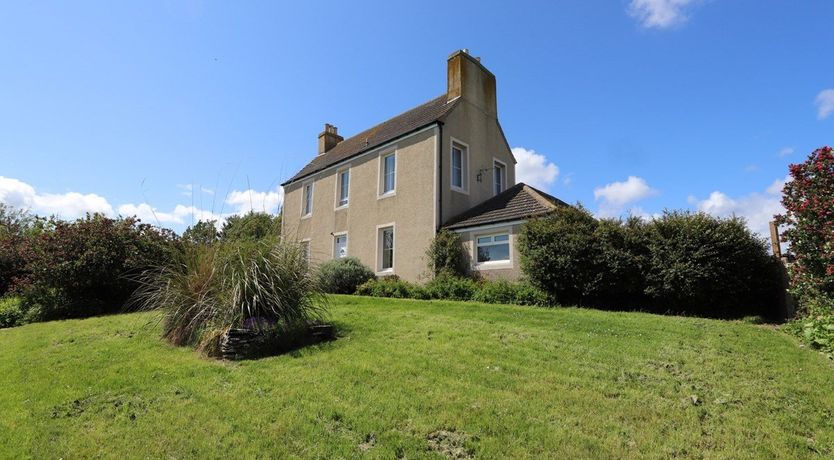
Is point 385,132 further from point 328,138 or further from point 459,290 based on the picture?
point 459,290

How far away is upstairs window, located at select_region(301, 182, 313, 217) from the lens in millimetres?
23609

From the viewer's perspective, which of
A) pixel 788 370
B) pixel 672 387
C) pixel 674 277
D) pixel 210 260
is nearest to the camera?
pixel 672 387

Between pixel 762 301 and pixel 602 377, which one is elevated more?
pixel 762 301

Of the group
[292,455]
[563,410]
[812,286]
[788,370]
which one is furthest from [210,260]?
[812,286]

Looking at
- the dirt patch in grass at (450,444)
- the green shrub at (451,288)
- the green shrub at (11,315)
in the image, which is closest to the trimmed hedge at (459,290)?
the green shrub at (451,288)

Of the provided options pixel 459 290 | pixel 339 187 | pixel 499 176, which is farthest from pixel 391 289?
pixel 499 176

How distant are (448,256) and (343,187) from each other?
26.9 ft

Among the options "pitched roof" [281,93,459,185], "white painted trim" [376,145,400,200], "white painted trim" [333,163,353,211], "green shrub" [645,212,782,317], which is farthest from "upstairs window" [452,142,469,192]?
"green shrub" [645,212,782,317]

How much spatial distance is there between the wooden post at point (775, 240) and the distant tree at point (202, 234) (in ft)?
38.4

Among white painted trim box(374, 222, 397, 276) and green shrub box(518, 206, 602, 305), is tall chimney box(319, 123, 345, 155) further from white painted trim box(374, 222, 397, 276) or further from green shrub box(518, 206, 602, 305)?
green shrub box(518, 206, 602, 305)

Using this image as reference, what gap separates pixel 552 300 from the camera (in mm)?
11891

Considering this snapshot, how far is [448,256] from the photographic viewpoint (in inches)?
603

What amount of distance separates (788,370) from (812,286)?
173 inches

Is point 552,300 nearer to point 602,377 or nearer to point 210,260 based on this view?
point 602,377
